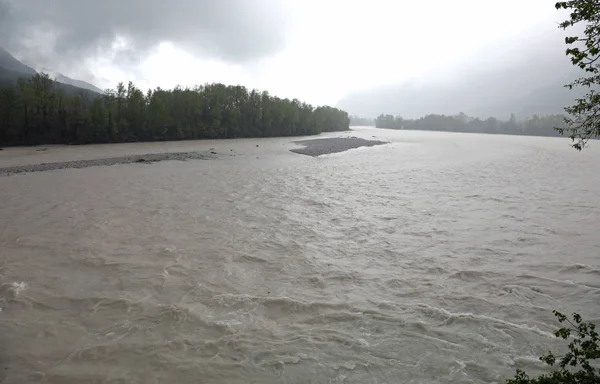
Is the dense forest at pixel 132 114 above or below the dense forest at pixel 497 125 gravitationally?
below

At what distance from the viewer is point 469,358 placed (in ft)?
18.5

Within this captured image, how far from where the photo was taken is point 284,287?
26.6 feet

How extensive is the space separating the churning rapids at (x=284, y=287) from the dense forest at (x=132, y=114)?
4398cm

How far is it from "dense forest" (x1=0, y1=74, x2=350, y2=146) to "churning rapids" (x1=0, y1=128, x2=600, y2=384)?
4398 centimetres

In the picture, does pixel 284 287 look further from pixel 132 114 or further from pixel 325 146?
pixel 132 114

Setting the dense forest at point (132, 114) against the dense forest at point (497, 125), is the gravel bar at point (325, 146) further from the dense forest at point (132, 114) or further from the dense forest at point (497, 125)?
the dense forest at point (497, 125)

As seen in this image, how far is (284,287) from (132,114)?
63.4 m

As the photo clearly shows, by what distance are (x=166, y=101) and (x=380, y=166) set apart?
50.5 meters

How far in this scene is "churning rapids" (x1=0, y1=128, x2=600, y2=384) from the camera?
5492mm

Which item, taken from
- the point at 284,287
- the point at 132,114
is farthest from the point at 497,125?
the point at 284,287

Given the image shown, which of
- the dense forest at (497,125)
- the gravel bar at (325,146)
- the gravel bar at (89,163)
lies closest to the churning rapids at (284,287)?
the gravel bar at (89,163)

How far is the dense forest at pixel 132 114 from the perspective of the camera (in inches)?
2074

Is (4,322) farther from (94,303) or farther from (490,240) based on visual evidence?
(490,240)

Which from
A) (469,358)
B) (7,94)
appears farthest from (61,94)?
(469,358)
